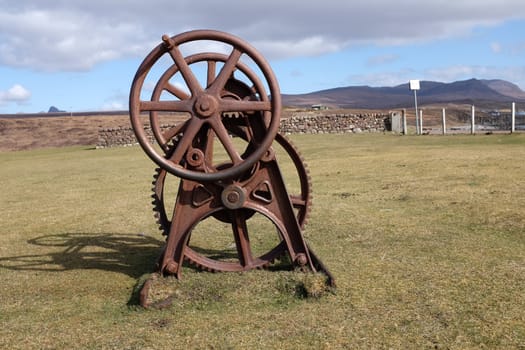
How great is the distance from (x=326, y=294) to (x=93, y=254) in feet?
11.5

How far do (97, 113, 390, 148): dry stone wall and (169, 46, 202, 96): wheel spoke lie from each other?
101 ft

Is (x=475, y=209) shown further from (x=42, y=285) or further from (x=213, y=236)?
(x=42, y=285)

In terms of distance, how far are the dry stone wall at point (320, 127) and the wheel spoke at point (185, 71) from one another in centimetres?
3073

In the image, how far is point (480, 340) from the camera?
168 inches

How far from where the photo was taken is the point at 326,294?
5344 mm

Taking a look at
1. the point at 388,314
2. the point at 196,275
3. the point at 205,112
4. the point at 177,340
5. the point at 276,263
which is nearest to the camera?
the point at 177,340

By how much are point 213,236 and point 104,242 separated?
151cm

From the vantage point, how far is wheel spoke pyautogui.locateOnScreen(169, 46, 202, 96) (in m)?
5.43

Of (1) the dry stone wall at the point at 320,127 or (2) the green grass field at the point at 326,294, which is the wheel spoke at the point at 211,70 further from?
(1) the dry stone wall at the point at 320,127

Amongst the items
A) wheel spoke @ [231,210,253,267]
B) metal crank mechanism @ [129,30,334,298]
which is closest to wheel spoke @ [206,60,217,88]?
metal crank mechanism @ [129,30,334,298]

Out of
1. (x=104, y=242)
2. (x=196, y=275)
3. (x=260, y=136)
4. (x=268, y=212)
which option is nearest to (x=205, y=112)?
(x=260, y=136)

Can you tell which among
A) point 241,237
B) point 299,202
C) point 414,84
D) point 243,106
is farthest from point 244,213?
point 414,84

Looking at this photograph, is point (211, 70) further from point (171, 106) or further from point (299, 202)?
point (299, 202)

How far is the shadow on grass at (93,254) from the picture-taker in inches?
271
